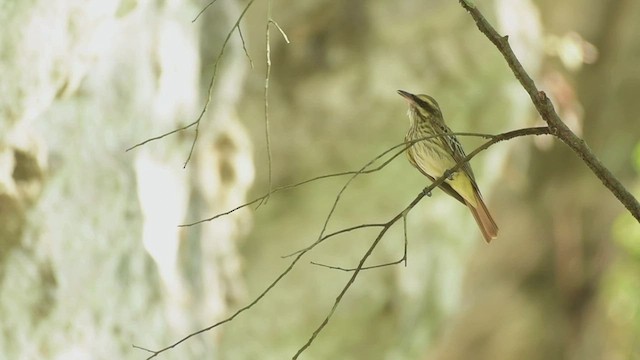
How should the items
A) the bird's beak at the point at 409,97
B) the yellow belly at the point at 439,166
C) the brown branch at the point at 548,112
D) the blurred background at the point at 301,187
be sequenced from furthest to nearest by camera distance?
the blurred background at the point at 301,187 → the yellow belly at the point at 439,166 → the bird's beak at the point at 409,97 → the brown branch at the point at 548,112

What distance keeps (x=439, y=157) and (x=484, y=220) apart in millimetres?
206

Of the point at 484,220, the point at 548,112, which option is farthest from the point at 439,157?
the point at 548,112

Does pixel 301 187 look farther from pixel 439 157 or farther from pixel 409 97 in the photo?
pixel 409 97

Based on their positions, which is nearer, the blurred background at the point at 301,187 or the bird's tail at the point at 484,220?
the bird's tail at the point at 484,220

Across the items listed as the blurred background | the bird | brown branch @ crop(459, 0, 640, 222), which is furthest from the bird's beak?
the blurred background

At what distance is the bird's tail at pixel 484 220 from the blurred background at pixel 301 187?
0.98 metres

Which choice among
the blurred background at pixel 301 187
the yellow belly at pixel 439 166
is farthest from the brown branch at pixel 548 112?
the blurred background at pixel 301 187

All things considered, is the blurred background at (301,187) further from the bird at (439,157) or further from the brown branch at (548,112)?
the brown branch at (548,112)

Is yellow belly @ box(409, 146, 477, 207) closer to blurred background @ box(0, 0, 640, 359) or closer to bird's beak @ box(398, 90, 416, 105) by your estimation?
bird's beak @ box(398, 90, 416, 105)

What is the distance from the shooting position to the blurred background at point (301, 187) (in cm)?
222

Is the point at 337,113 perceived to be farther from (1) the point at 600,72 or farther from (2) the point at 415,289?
(1) the point at 600,72

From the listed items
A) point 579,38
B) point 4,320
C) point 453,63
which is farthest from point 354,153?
point 4,320

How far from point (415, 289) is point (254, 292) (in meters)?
0.77

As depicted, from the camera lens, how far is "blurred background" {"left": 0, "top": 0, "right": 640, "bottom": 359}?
2.22m
